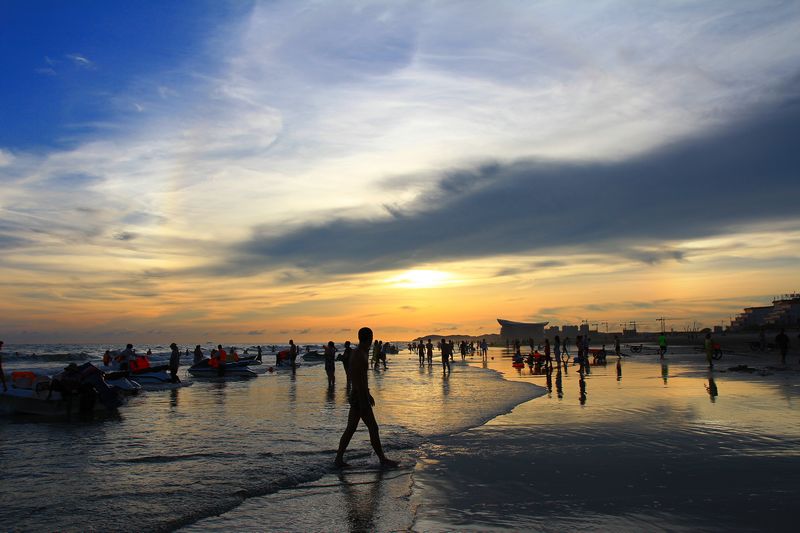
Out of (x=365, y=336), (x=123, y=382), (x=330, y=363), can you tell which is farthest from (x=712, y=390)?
(x=123, y=382)

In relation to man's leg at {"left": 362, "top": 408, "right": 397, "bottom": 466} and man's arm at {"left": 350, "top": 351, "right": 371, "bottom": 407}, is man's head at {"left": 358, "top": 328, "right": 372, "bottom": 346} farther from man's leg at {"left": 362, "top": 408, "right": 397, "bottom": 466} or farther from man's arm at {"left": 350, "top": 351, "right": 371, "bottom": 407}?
man's leg at {"left": 362, "top": 408, "right": 397, "bottom": 466}

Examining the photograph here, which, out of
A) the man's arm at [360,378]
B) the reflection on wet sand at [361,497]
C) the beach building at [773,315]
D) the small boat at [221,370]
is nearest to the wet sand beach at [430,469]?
the reflection on wet sand at [361,497]

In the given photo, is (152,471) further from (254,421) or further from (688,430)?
(688,430)

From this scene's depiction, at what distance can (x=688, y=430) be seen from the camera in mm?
11211

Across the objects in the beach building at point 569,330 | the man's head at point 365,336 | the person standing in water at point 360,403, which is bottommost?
the beach building at point 569,330

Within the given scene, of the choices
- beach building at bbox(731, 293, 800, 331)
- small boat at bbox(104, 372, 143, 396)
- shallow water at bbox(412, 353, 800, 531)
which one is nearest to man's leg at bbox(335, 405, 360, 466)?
shallow water at bbox(412, 353, 800, 531)

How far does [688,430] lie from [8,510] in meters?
12.0

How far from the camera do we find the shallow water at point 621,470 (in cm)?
612

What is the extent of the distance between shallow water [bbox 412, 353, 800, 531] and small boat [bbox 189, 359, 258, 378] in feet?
85.6

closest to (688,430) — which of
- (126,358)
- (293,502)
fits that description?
(293,502)

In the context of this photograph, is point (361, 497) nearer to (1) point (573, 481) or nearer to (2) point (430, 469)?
(2) point (430, 469)

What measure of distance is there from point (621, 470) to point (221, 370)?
32.0m

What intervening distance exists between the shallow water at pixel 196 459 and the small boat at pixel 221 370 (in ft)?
55.6

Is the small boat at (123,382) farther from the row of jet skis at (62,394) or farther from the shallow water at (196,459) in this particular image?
the row of jet skis at (62,394)
